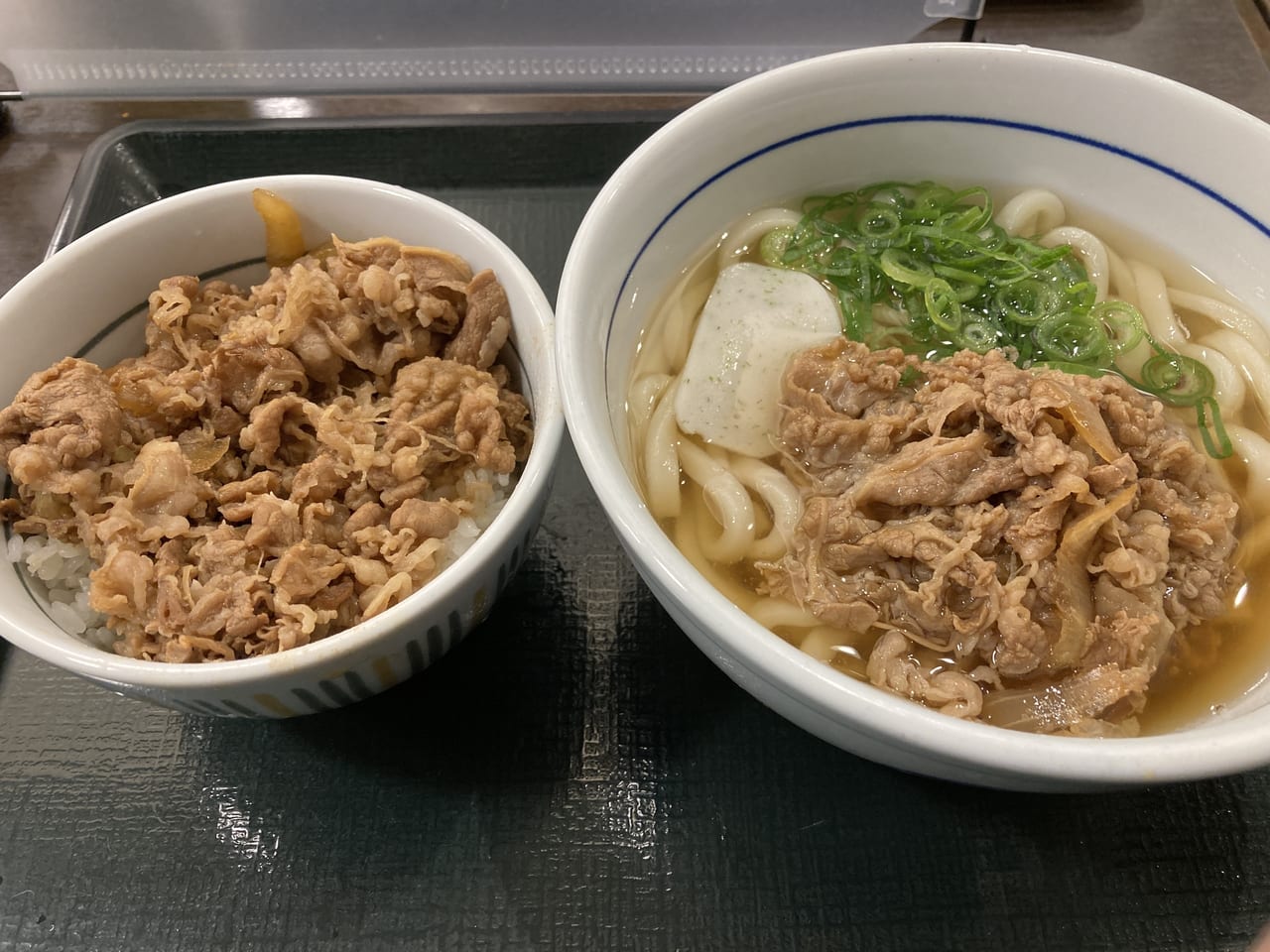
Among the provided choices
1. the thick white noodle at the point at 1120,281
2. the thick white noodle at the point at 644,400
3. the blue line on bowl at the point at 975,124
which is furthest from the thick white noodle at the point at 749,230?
the thick white noodle at the point at 1120,281

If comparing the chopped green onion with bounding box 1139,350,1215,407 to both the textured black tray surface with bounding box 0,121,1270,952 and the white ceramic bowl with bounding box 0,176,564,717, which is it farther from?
the white ceramic bowl with bounding box 0,176,564,717

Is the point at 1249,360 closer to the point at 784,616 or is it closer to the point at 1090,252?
the point at 1090,252

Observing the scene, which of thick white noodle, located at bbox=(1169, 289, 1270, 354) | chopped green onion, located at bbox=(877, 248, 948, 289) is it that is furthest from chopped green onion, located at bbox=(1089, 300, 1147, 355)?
chopped green onion, located at bbox=(877, 248, 948, 289)

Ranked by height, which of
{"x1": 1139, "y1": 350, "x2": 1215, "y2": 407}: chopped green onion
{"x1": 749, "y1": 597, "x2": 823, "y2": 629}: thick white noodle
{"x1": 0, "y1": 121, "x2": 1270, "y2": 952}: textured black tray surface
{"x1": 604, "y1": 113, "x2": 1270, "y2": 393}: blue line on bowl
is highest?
{"x1": 604, "y1": 113, "x2": 1270, "y2": 393}: blue line on bowl

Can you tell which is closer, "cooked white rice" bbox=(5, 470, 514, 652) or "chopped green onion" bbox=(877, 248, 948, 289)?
"cooked white rice" bbox=(5, 470, 514, 652)

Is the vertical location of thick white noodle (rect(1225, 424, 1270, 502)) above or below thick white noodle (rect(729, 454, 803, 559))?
above

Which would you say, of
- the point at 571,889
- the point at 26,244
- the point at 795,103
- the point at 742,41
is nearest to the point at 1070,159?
the point at 795,103
